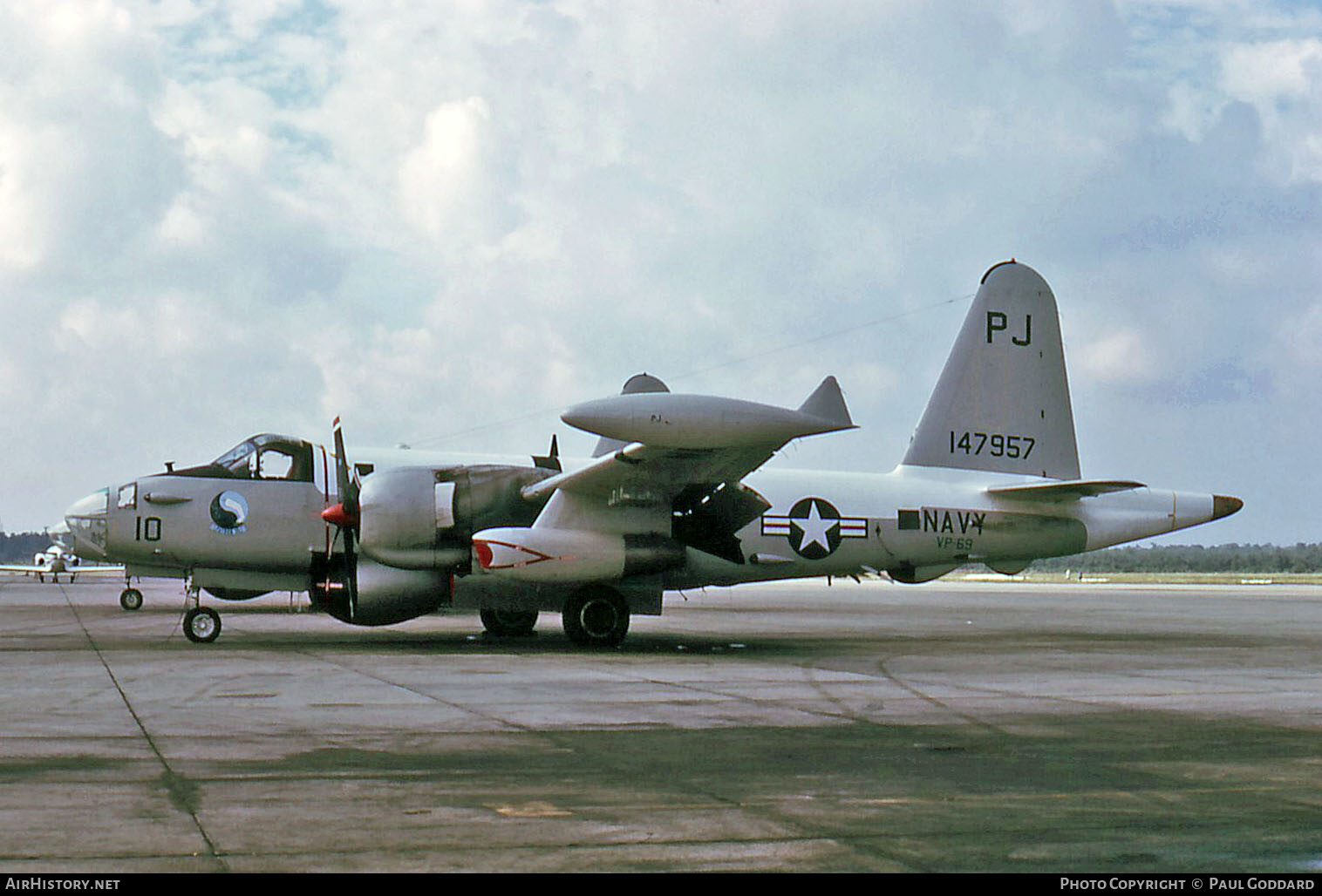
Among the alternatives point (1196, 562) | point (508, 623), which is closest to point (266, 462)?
point (508, 623)

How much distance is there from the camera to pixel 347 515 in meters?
19.9

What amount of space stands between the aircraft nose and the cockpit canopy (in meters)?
7.73

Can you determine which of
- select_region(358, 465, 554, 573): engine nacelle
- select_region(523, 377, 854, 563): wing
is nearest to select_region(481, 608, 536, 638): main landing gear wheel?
select_region(358, 465, 554, 573): engine nacelle

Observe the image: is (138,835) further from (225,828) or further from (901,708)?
(901,708)

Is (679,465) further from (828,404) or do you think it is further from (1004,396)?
(1004,396)

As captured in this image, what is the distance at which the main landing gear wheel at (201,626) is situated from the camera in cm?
2033

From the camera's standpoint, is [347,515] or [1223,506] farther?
[1223,506]

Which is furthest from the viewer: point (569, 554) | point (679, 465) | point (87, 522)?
point (87, 522)

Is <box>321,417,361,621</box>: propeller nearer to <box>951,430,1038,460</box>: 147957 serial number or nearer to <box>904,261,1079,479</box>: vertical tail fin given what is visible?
<box>904,261,1079,479</box>: vertical tail fin

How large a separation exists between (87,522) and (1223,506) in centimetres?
2371

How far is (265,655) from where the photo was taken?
59.2 ft

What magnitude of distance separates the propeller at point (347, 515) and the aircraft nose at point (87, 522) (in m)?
9.13
